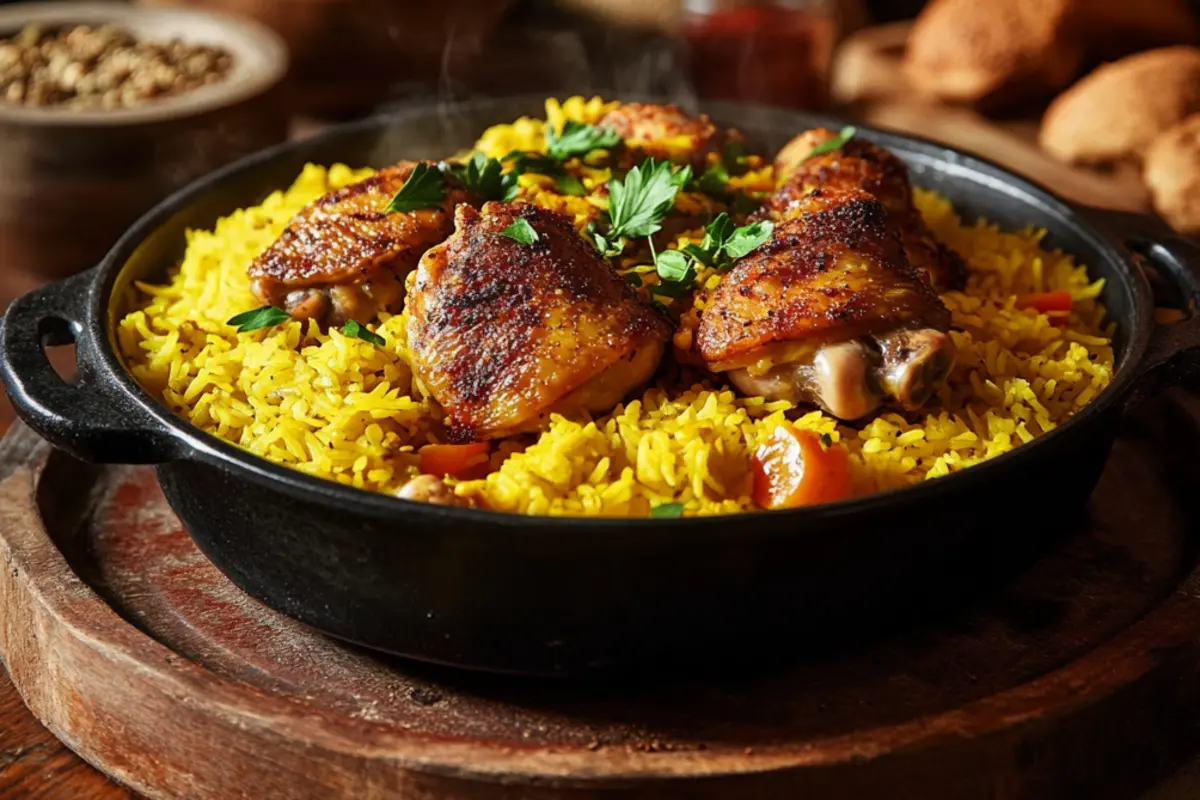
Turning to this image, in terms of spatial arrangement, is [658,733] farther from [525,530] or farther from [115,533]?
[115,533]

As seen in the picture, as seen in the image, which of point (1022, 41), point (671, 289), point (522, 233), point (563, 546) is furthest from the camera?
point (1022, 41)

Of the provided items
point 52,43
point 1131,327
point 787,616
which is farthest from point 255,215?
point 52,43

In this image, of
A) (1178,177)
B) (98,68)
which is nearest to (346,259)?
(98,68)

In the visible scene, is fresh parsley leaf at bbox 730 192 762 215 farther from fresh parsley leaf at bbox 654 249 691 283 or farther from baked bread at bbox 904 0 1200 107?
baked bread at bbox 904 0 1200 107

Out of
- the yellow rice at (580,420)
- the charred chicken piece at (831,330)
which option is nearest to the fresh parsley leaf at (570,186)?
the yellow rice at (580,420)

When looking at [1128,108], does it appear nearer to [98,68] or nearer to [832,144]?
[832,144]

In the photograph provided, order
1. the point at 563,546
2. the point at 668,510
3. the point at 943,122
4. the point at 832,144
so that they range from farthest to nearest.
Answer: the point at 943,122 → the point at 832,144 → the point at 668,510 → the point at 563,546
